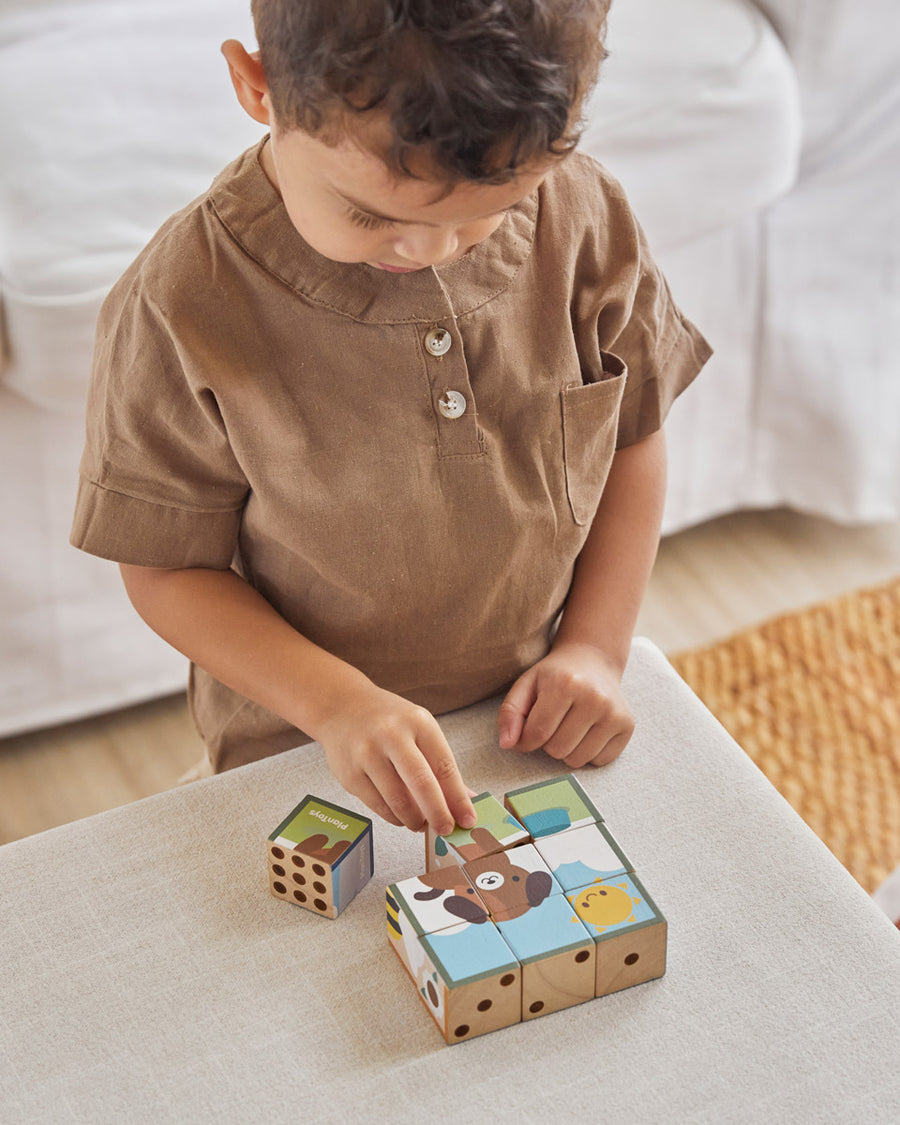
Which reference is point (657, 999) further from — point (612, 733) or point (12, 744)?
point (12, 744)

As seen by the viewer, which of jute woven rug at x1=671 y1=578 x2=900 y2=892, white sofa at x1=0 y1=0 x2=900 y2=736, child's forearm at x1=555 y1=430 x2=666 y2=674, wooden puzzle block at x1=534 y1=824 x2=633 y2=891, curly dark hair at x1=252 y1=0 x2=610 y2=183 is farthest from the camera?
jute woven rug at x1=671 y1=578 x2=900 y2=892

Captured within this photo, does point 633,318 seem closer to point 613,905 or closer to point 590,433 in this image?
point 590,433

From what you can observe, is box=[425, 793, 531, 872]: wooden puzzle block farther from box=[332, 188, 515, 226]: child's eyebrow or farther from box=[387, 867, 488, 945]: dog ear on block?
box=[332, 188, 515, 226]: child's eyebrow

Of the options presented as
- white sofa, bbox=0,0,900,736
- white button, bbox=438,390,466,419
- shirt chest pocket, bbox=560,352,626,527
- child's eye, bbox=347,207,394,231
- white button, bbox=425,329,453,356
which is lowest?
white sofa, bbox=0,0,900,736

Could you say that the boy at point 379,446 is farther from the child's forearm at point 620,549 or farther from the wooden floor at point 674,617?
the wooden floor at point 674,617

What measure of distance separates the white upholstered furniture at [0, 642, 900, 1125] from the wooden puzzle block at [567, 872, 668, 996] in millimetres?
12

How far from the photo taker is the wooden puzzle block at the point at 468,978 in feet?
1.80

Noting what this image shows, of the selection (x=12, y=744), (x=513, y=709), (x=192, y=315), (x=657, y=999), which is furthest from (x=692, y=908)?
(x=12, y=744)

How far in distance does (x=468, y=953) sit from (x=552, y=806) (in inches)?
4.0

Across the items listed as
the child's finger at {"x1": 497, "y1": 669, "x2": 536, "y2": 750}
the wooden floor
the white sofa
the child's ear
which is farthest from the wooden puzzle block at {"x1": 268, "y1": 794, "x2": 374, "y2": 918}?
the wooden floor

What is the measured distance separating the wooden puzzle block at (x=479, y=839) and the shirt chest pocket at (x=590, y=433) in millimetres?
220

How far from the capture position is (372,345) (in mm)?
691

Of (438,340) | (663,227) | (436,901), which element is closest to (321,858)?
(436,901)

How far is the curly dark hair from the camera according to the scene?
0.49 m
